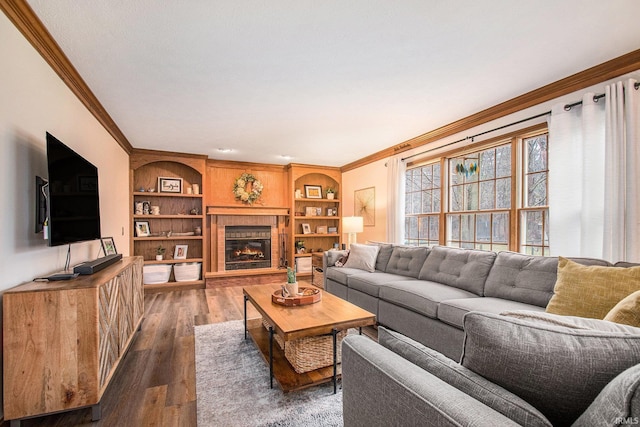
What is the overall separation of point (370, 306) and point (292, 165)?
373 cm

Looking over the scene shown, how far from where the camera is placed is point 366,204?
599 centimetres

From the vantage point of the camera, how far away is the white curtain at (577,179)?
262 cm

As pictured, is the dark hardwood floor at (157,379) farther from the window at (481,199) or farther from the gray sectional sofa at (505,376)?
the window at (481,199)

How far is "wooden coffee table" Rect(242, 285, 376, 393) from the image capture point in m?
2.02

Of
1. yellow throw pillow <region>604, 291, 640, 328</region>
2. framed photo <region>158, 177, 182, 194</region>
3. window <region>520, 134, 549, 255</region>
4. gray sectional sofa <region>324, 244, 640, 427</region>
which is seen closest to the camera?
gray sectional sofa <region>324, 244, 640, 427</region>

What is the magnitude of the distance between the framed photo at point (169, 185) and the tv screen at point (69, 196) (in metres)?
3.02

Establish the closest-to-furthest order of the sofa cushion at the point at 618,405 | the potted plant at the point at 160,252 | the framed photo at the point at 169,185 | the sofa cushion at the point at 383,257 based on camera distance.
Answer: the sofa cushion at the point at 618,405, the sofa cushion at the point at 383,257, the potted plant at the point at 160,252, the framed photo at the point at 169,185

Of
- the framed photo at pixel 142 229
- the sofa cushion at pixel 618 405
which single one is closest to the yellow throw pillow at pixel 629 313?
the sofa cushion at pixel 618 405

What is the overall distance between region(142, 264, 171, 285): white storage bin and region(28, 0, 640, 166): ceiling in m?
2.62

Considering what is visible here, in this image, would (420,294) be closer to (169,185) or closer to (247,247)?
(247,247)

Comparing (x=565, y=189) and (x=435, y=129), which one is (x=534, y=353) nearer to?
(x=565, y=189)

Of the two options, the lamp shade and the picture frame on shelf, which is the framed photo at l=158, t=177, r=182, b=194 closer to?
the picture frame on shelf

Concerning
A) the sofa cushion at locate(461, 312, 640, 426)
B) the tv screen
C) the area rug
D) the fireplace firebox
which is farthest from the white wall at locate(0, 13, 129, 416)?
the fireplace firebox

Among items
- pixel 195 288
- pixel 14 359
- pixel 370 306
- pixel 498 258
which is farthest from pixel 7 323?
pixel 195 288
